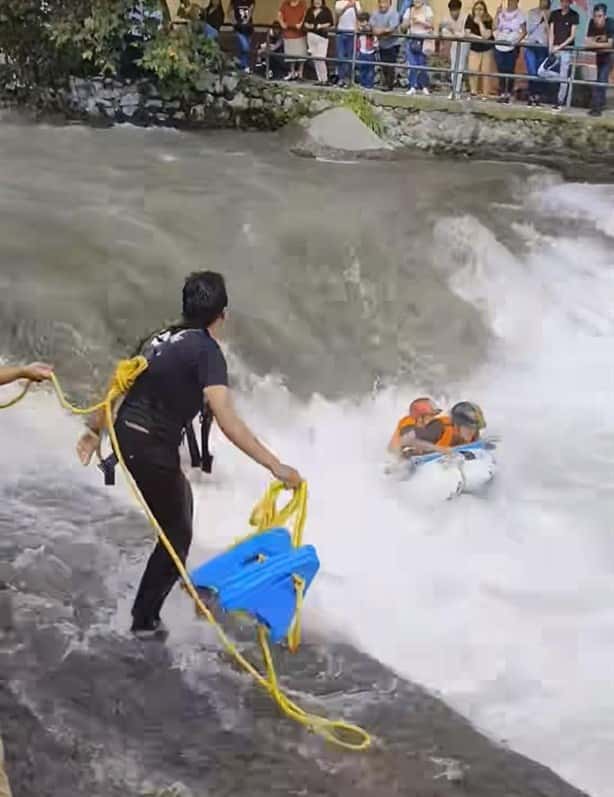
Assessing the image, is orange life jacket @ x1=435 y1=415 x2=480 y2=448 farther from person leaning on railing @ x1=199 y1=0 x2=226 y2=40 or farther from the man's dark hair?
person leaning on railing @ x1=199 y1=0 x2=226 y2=40

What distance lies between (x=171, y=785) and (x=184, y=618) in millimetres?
1095

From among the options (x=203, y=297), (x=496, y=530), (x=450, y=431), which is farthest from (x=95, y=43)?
(x=203, y=297)

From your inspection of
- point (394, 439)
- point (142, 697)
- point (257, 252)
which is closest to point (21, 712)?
point (142, 697)

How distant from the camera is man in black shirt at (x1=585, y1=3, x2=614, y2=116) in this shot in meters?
14.3

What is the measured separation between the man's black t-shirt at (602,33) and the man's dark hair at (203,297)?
36.2 feet

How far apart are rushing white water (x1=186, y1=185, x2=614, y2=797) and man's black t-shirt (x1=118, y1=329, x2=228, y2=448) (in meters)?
1.59

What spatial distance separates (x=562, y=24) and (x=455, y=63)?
141 centimetres

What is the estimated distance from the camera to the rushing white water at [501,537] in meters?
5.45

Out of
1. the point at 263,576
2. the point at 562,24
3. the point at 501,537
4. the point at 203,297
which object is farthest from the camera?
the point at 562,24

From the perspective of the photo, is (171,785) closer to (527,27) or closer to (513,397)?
(513,397)

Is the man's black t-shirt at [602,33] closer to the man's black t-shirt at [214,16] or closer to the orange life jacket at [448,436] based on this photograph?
the man's black t-shirt at [214,16]

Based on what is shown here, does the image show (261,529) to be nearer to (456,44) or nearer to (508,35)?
(456,44)

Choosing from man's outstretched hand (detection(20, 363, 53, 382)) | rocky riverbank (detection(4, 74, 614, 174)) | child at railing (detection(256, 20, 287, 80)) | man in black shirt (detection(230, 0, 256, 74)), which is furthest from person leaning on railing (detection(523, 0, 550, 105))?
man's outstretched hand (detection(20, 363, 53, 382))

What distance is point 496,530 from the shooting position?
7.07 m
